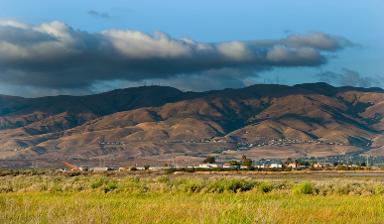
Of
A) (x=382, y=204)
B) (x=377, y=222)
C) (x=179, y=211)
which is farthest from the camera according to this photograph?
(x=382, y=204)

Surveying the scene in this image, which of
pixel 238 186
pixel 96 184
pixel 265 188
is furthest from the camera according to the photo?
pixel 96 184

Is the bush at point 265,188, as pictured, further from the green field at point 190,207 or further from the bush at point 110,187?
the bush at point 110,187

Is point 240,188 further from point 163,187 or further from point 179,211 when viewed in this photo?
point 179,211

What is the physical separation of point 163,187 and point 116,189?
3.17 m

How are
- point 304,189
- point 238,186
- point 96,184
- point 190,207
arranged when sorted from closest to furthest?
point 190,207 < point 304,189 < point 238,186 < point 96,184

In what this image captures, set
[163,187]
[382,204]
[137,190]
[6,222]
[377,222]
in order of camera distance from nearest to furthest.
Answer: [6,222], [377,222], [382,204], [137,190], [163,187]

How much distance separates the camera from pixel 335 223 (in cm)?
1869

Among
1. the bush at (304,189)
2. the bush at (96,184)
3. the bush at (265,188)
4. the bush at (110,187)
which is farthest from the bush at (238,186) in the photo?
the bush at (96,184)

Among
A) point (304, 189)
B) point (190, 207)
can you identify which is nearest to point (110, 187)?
point (304, 189)

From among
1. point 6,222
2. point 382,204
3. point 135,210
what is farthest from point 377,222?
point 6,222

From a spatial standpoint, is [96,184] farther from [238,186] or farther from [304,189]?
[304,189]

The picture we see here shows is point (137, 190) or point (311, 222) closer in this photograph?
point (311, 222)

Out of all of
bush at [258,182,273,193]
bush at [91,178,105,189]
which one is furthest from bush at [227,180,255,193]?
bush at [91,178,105,189]

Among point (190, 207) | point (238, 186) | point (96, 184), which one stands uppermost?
point (190, 207)
